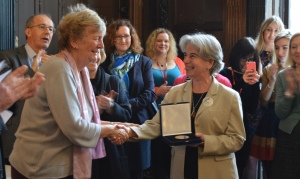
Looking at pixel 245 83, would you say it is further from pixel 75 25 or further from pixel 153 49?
pixel 75 25

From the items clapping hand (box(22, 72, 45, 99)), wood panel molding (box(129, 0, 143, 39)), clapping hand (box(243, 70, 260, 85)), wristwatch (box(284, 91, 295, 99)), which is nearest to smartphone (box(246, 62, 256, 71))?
clapping hand (box(243, 70, 260, 85))

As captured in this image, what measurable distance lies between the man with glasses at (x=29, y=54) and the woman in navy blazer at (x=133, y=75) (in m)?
0.52

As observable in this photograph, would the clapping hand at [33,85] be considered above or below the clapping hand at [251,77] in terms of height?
above

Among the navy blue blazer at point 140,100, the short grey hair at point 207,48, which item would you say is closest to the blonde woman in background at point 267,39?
the navy blue blazer at point 140,100

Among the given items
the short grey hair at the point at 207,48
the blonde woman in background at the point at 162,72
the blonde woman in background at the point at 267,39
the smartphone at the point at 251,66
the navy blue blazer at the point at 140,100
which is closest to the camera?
the short grey hair at the point at 207,48

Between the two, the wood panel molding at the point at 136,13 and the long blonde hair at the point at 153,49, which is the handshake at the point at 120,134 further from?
the wood panel molding at the point at 136,13

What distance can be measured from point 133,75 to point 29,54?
2.78 feet

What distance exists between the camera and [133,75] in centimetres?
366

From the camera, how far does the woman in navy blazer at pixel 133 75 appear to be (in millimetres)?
3559

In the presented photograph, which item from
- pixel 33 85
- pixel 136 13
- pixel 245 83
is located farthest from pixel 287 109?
pixel 136 13

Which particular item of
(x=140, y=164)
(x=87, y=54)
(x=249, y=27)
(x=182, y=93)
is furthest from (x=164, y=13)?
(x=87, y=54)

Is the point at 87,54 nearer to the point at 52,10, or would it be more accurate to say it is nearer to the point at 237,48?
the point at 237,48

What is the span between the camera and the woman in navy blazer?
3.56 m

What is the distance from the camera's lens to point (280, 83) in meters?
3.02
